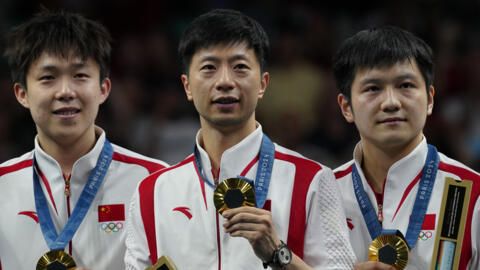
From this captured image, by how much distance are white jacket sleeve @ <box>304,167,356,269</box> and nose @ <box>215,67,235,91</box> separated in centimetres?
61

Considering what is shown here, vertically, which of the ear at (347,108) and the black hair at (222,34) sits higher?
the black hair at (222,34)

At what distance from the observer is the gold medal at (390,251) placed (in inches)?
159

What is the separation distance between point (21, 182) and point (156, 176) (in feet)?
2.63

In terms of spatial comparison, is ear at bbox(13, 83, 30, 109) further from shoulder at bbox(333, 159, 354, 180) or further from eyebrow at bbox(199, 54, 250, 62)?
shoulder at bbox(333, 159, 354, 180)

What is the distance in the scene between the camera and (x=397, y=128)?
14.3 ft

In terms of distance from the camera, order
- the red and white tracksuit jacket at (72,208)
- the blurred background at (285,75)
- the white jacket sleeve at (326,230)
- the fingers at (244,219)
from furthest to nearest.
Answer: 1. the blurred background at (285,75)
2. the red and white tracksuit jacket at (72,208)
3. the white jacket sleeve at (326,230)
4. the fingers at (244,219)

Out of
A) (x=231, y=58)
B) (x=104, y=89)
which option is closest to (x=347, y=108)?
(x=231, y=58)

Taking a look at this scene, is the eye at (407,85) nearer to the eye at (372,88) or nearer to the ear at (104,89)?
the eye at (372,88)

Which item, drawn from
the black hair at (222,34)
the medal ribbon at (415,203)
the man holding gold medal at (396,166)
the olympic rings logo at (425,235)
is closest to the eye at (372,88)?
the man holding gold medal at (396,166)

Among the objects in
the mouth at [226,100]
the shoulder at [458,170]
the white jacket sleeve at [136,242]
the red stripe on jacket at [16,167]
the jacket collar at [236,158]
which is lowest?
the white jacket sleeve at [136,242]

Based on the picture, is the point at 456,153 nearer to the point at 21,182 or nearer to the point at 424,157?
the point at 424,157

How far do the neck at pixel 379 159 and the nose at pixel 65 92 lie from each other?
157cm

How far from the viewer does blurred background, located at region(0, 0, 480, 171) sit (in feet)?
24.4

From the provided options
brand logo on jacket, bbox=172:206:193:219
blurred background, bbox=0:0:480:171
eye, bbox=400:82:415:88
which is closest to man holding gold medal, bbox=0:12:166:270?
brand logo on jacket, bbox=172:206:193:219
